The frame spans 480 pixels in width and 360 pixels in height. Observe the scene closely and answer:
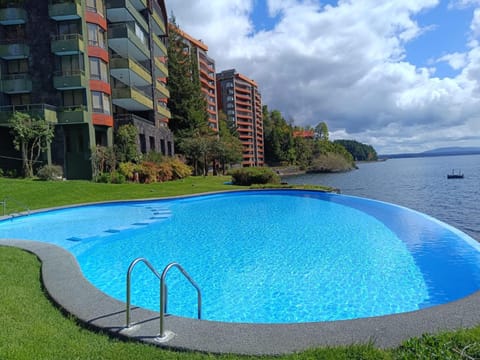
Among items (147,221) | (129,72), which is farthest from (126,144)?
(147,221)

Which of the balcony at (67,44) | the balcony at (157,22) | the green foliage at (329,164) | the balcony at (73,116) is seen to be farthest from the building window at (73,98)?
the green foliage at (329,164)

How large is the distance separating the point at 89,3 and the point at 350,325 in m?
29.9

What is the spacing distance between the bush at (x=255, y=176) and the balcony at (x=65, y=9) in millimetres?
17939

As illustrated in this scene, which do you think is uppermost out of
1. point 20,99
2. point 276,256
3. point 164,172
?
point 20,99

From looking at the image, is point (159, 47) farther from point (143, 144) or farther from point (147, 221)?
point (147, 221)

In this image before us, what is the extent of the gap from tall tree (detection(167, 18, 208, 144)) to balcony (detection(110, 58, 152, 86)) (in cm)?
1289

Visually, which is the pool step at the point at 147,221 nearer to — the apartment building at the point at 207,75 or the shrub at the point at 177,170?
the shrub at the point at 177,170

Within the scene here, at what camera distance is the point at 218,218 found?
14719 mm

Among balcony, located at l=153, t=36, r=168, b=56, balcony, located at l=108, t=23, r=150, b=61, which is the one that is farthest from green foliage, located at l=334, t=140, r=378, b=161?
balcony, located at l=108, t=23, r=150, b=61

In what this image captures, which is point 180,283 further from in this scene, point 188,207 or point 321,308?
point 188,207

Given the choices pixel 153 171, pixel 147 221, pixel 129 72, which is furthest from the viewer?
pixel 129 72

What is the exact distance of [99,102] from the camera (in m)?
25.5

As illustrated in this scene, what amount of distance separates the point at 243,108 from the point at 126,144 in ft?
226

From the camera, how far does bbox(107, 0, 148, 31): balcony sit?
2702cm
